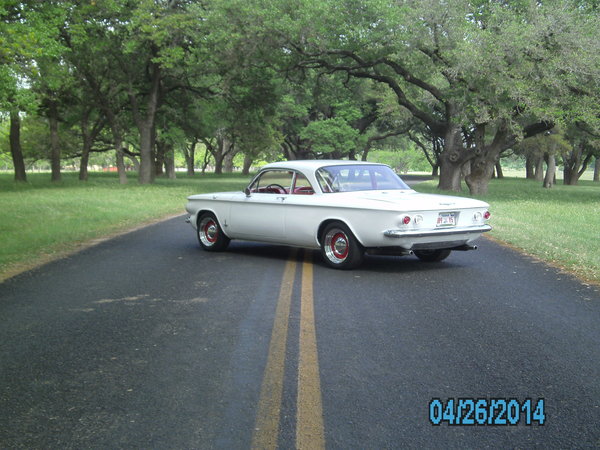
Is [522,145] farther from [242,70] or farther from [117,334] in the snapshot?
[117,334]

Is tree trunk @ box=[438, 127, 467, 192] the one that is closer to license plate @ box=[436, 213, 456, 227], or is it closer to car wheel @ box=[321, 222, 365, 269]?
Answer: license plate @ box=[436, 213, 456, 227]

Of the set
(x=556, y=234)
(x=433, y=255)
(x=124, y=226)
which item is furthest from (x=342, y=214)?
(x=124, y=226)

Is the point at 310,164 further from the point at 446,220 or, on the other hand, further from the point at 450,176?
the point at 450,176

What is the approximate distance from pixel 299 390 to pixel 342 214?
4837 mm

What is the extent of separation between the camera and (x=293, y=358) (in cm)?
490

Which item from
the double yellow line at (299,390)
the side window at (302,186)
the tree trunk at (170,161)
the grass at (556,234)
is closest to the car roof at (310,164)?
the side window at (302,186)

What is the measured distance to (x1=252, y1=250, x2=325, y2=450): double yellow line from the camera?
3504 millimetres

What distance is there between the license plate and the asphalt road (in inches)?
27.2

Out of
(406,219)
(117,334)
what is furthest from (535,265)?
(117,334)

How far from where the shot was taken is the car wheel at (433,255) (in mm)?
9961

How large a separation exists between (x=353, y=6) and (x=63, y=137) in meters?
37.4

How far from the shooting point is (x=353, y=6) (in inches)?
1017

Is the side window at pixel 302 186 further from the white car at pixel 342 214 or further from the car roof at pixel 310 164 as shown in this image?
the car roof at pixel 310 164

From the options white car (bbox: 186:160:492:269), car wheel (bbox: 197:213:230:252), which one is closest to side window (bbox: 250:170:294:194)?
white car (bbox: 186:160:492:269)
